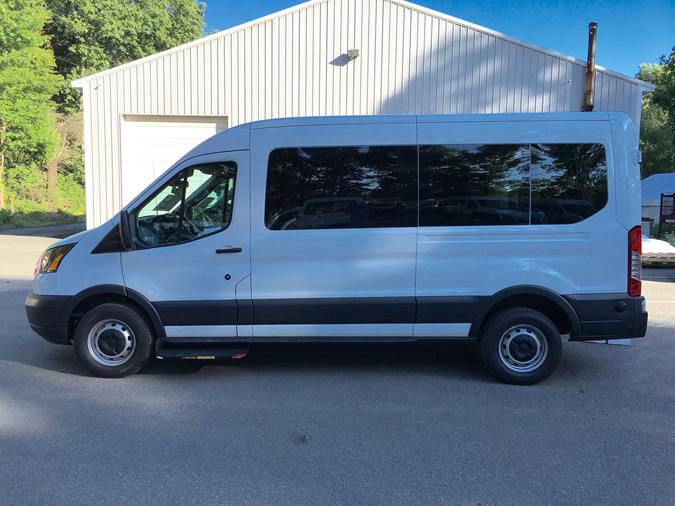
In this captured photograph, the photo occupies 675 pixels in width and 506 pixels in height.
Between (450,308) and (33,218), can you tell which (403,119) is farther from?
(33,218)

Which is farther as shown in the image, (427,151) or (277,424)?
(427,151)

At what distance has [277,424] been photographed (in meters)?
3.94

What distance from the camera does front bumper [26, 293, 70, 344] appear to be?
15.7ft

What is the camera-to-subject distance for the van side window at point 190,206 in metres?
4.78

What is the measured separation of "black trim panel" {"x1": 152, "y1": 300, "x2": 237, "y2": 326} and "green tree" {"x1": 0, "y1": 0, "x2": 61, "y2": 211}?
945 inches

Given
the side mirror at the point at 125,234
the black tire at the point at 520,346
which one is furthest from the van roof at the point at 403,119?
the black tire at the point at 520,346

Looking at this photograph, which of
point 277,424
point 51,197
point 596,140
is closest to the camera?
point 277,424

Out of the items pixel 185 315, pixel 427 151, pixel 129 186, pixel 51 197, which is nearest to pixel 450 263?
pixel 427 151

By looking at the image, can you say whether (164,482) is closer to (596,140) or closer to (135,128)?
(596,140)

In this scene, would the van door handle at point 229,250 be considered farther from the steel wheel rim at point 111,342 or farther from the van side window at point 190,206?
the steel wheel rim at point 111,342

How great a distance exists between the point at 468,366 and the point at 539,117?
8.16ft

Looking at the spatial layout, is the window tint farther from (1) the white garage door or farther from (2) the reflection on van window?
(1) the white garage door

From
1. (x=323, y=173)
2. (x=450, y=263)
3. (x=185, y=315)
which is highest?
(x=323, y=173)

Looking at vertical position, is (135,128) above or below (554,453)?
above
